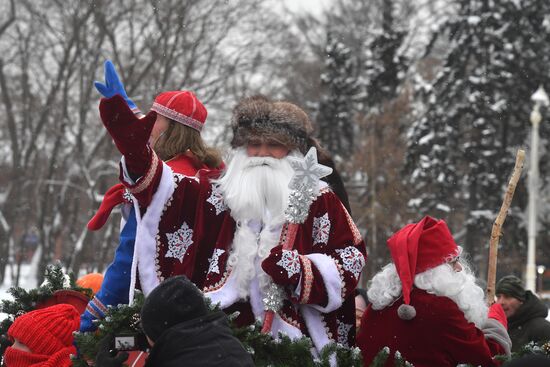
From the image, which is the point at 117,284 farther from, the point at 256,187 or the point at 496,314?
the point at 496,314

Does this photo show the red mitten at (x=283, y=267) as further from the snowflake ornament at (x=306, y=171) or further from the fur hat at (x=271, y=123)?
the fur hat at (x=271, y=123)

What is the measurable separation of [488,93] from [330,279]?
808 inches

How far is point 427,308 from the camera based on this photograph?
4066 mm

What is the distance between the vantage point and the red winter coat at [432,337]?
13.1ft

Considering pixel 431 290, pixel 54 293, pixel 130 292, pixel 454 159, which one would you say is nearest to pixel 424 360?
pixel 431 290

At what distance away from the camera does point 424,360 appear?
4008 millimetres

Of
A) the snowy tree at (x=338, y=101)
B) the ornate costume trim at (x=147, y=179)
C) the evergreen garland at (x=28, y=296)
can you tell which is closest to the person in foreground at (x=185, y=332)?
the ornate costume trim at (x=147, y=179)

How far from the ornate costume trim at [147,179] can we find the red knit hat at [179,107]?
0.55m

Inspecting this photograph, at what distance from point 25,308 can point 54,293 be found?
0.60 ft

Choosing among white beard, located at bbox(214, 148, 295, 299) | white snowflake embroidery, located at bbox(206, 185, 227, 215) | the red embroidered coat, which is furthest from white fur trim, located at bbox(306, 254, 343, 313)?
white snowflake embroidery, located at bbox(206, 185, 227, 215)

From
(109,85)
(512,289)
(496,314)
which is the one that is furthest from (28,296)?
(512,289)

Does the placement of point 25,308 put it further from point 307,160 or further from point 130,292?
point 307,160

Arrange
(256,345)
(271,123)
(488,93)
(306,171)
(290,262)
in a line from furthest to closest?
(488,93) → (271,123) → (306,171) → (290,262) → (256,345)

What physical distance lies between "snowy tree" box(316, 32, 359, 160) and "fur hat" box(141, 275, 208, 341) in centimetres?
2873
